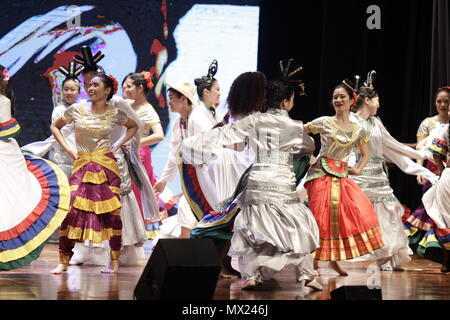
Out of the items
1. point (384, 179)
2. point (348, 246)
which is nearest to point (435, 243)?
point (384, 179)

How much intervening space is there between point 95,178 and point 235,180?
1115mm

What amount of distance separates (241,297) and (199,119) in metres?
2.27

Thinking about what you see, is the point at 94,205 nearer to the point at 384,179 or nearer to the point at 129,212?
the point at 129,212

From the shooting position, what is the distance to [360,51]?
880 centimetres

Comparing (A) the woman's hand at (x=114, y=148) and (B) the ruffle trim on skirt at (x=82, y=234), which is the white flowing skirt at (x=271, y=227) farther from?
(A) the woman's hand at (x=114, y=148)

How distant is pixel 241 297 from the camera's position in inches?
173

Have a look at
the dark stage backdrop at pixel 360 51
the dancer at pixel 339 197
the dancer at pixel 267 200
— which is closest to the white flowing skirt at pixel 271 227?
the dancer at pixel 267 200

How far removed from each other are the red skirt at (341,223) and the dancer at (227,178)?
0.58m

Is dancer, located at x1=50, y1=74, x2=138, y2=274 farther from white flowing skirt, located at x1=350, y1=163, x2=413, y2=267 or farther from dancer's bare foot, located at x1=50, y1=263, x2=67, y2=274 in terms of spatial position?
white flowing skirt, located at x1=350, y1=163, x2=413, y2=267

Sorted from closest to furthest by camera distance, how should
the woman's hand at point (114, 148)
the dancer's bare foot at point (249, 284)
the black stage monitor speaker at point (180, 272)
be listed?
the black stage monitor speaker at point (180, 272) < the dancer's bare foot at point (249, 284) < the woman's hand at point (114, 148)

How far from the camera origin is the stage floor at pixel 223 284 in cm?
434
